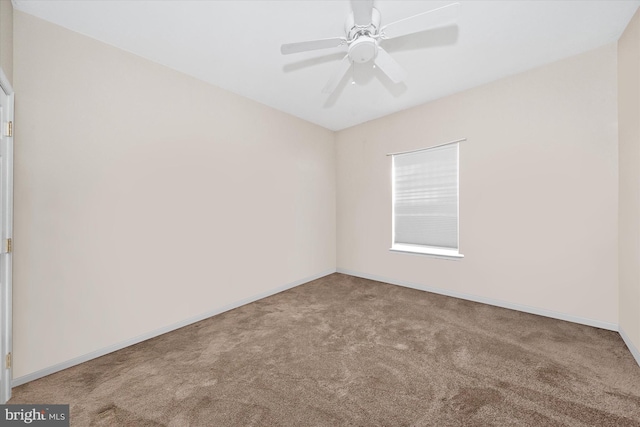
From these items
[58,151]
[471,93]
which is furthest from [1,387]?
[471,93]

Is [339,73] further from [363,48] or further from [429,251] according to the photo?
[429,251]

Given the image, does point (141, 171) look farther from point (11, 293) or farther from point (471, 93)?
point (471, 93)

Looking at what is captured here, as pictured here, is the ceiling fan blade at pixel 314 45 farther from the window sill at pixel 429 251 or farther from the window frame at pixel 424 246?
the window sill at pixel 429 251

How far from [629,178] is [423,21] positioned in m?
2.37

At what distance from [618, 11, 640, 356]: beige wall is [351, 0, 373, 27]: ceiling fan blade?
2292 millimetres

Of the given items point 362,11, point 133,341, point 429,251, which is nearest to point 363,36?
point 362,11

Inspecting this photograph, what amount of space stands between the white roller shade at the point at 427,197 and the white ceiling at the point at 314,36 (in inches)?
40.7

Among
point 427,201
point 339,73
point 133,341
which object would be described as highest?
point 339,73

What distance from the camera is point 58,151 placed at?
2.05m

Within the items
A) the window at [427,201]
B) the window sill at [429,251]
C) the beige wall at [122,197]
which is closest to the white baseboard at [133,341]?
the beige wall at [122,197]

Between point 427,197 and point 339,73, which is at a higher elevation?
point 339,73

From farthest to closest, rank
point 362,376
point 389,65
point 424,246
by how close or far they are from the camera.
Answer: point 424,246, point 389,65, point 362,376

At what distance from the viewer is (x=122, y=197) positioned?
238 centimetres

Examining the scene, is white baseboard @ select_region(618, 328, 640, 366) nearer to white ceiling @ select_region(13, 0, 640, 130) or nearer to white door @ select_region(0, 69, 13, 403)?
white ceiling @ select_region(13, 0, 640, 130)
